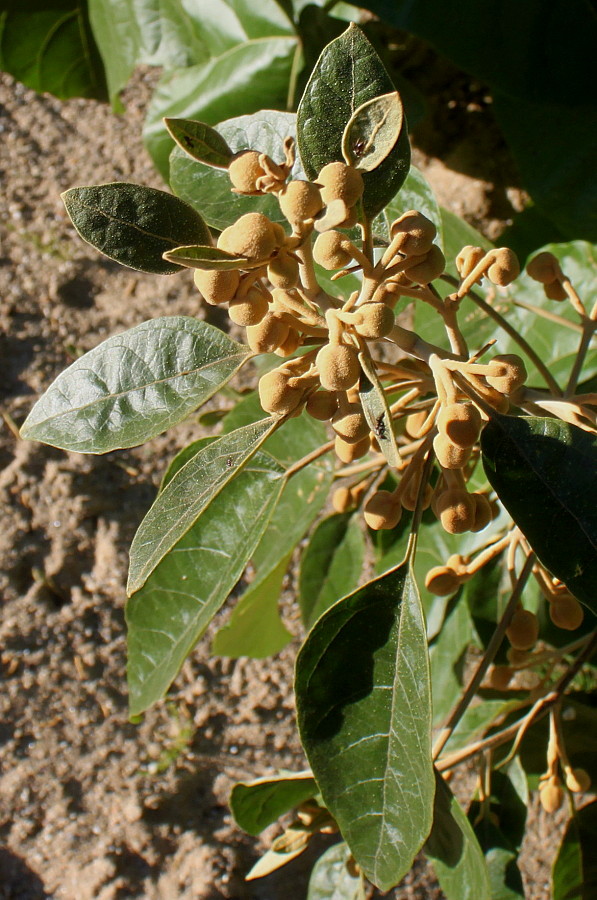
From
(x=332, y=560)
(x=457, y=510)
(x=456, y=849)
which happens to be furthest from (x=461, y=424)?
(x=332, y=560)

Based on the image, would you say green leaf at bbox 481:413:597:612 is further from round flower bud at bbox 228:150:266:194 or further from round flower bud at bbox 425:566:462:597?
round flower bud at bbox 228:150:266:194

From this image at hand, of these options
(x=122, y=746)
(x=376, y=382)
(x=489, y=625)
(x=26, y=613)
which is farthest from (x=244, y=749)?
(x=376, y=382)

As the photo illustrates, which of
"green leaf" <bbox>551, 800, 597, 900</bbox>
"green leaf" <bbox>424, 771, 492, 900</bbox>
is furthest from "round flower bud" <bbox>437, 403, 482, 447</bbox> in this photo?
"green leaf" <bbox>551, 800, 597, 900</bbox>

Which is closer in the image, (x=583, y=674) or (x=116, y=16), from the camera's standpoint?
(x=116, y=16)

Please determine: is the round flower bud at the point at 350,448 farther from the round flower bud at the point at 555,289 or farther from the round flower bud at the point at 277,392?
the round flower bud at the point at 555,289

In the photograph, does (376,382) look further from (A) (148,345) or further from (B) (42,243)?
(B) (42,243)

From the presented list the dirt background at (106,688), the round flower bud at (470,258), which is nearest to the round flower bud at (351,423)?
the round flower bud at (470,258)
